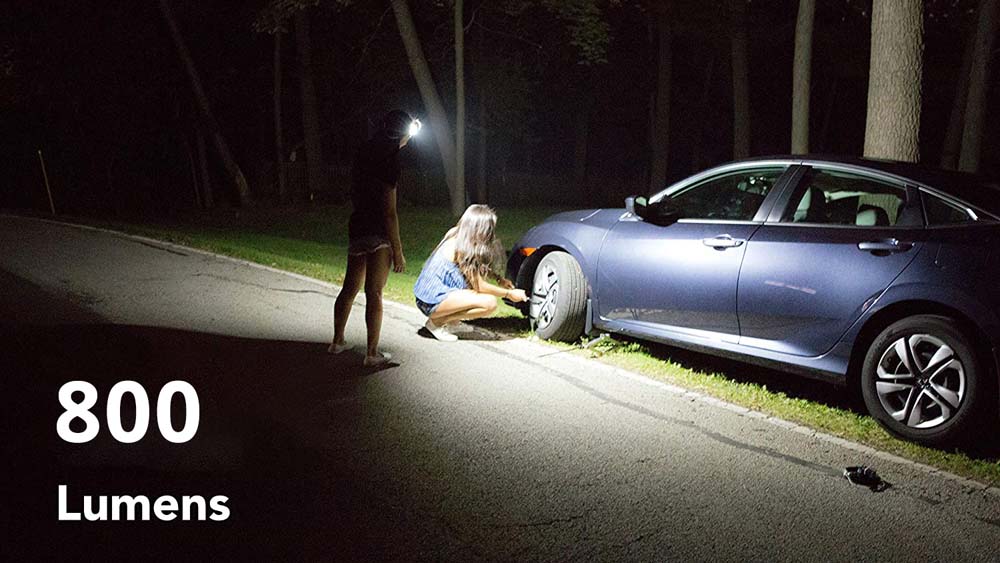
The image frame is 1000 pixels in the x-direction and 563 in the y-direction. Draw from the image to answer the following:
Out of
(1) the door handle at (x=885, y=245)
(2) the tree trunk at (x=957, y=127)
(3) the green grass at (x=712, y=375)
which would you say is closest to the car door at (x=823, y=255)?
(1) the door handle at (x=885, y=245)

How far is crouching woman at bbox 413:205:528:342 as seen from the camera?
7.25 m

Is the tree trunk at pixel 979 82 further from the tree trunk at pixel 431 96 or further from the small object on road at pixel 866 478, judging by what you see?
the small object on road at pixel 866 478

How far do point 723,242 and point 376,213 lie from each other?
263cm

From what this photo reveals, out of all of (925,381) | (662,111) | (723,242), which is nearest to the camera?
(925,381)

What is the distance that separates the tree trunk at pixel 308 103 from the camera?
30.0 metres

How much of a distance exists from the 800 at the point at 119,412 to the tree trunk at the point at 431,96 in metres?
15.7

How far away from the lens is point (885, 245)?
5.01 meters

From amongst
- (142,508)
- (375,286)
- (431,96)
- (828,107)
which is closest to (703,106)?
(828,107)

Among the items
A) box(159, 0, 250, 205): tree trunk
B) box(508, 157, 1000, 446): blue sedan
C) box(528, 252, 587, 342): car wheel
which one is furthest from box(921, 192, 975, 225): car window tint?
box(159, 0, 250, 205): tree trunk

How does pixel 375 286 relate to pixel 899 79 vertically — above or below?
below

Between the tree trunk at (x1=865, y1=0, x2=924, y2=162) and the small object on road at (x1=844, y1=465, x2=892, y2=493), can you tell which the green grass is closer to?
the small object on road at (x1=844, y1=465, x2=892, y2=493)

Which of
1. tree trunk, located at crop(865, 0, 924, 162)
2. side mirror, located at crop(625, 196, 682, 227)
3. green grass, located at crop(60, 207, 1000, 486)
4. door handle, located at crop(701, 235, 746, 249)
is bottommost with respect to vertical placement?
green grass, located at crop(60, 207, 1000, 486)

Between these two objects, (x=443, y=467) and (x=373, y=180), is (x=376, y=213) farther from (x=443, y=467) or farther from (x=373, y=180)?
(x=443, y=467)

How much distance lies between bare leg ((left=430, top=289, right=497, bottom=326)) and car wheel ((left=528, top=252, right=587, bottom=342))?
457 millimetres
